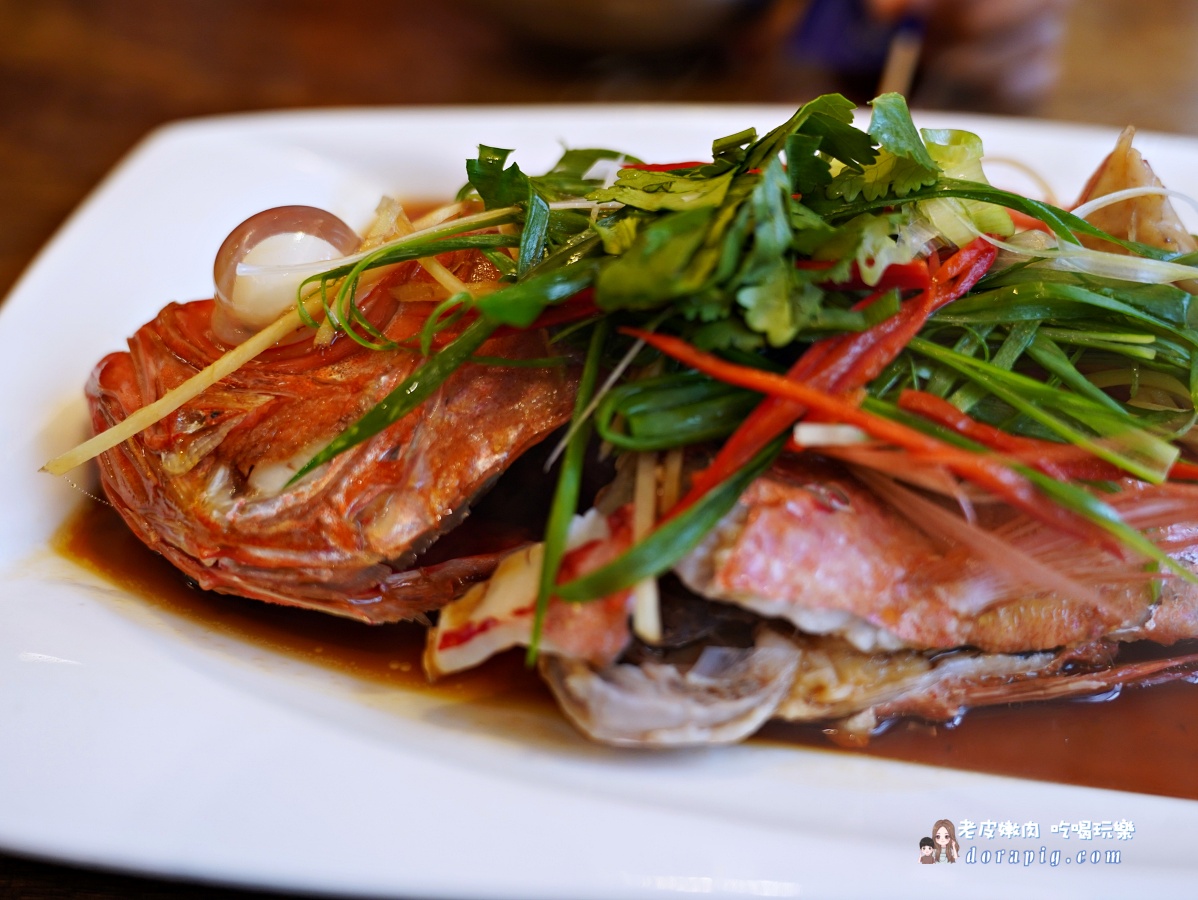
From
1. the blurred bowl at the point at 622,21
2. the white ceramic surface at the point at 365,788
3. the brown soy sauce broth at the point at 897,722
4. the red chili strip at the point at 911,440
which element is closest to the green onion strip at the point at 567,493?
the red chili strip at the point at 911,440

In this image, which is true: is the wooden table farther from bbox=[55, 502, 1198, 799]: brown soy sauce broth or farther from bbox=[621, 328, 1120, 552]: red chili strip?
bbox=[621, 328, 1120, 552]: red chili strip

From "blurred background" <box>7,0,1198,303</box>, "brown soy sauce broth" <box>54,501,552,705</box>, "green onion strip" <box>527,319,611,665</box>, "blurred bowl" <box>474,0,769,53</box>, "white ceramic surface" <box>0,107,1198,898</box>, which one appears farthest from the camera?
"blurred bowl" <box>474,0,769,53</box>

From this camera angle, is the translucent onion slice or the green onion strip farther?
the translucent onion slice

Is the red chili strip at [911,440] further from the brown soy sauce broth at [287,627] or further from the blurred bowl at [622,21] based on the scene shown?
the blurred bowl at [622,21]

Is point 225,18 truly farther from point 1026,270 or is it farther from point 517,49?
point 1026,270
